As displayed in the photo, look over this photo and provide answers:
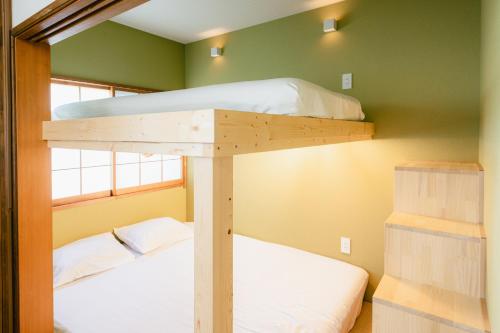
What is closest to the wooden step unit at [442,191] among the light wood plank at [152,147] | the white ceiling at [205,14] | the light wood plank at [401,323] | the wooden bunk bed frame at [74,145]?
the wooden bunk bed frame at [74,145]

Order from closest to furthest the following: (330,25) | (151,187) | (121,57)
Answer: (330,25) < (121,57) < (151,187)

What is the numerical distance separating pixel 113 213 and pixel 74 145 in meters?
1.60

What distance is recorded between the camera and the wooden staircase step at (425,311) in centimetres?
129

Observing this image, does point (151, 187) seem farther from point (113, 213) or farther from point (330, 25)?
point (330, 25)

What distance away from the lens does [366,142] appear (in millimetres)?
2324

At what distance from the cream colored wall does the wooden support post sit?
209 cm

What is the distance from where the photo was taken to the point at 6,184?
56.7 inches

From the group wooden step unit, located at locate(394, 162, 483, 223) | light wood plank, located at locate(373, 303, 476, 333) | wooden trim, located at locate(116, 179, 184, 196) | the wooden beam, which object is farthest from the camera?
wooden trim, located at locate(116, 179, 184, 196)

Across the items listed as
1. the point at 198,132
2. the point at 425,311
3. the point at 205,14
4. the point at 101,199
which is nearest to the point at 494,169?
the point at 425,311

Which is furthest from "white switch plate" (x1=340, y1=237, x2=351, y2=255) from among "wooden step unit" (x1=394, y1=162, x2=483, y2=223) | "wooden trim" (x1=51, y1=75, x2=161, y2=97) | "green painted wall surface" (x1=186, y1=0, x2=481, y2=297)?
"wooden trim" (x1=51, y1=75, x2=161, y2=97)

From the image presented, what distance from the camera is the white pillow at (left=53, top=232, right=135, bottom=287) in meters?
2.11

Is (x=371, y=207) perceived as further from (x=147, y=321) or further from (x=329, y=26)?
(x=147, y=321)

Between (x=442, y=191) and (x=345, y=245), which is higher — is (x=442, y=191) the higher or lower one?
the higher one

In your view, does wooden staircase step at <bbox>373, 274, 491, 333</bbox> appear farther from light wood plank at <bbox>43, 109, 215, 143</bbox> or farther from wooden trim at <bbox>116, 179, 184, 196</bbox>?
wooden trim at <bbox>116, 179, 184, 196</bbox>
